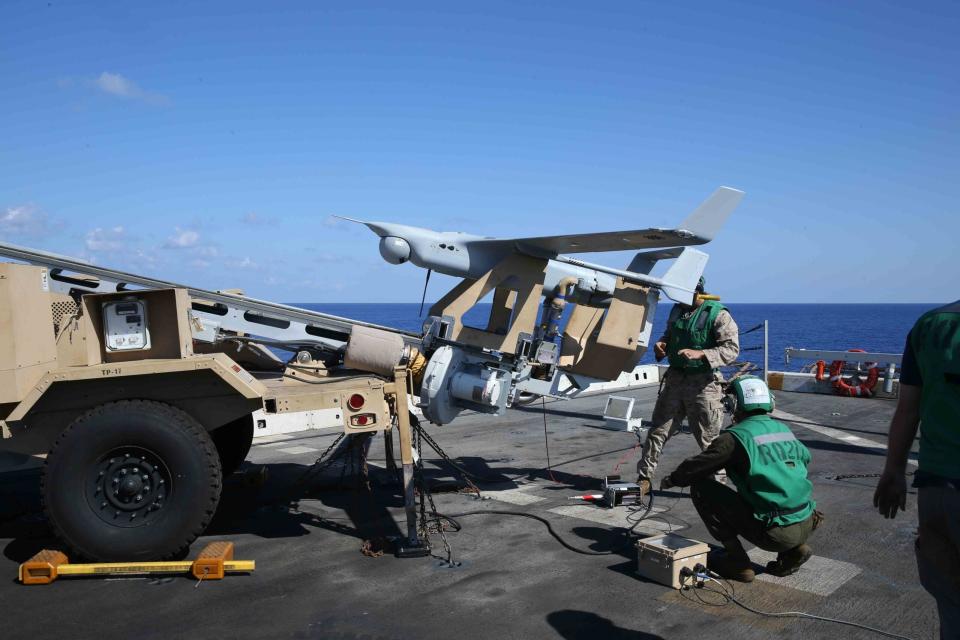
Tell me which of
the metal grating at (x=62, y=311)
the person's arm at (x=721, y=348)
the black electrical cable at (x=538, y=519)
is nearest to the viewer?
the metal grating at (x=62, y=311)

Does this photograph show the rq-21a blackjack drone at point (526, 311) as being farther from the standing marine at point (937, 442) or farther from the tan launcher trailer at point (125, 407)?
the standing marine at point (937, 442)

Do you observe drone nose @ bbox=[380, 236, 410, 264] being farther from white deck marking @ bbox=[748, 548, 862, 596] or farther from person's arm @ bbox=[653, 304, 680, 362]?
white deck marking @ bbox=[748, 548, 862, 596]

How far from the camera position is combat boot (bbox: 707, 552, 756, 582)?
5.20 m

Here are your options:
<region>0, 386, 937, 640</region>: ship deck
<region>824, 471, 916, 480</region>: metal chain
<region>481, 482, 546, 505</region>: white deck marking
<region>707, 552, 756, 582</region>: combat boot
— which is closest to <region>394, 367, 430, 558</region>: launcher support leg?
<region>0, 386, 937, 640</region>: ship deck

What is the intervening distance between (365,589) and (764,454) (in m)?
2.95

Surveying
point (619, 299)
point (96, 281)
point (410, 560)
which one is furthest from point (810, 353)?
point (96, 281)

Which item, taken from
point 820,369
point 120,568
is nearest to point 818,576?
point 120,568

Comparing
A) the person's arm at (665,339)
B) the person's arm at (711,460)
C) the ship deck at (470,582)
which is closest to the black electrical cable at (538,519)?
the ship deck at (470,582)

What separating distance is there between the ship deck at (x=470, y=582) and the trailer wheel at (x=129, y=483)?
0.31 m

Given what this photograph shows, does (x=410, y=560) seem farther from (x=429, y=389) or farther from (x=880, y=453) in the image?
(x=880, y=453)

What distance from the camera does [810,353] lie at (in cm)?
1841

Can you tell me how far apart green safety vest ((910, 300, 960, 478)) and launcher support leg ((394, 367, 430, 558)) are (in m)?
3.64

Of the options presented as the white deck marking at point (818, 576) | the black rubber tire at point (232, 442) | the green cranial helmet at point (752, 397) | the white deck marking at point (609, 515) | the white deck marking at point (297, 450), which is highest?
the green cranial helmet at point (752, 397)

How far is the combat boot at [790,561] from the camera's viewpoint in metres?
5.17
